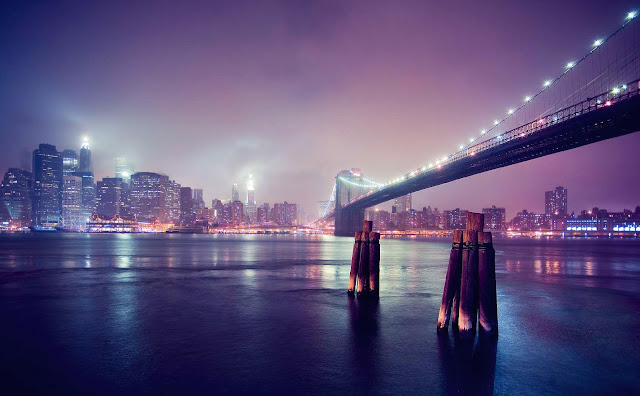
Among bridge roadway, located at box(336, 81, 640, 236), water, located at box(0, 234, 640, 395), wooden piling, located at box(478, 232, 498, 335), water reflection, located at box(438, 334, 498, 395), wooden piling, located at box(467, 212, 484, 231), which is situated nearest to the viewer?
water reflection, located at box(438, 334, 498, 395)

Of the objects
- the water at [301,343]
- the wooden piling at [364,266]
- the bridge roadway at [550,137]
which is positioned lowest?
the water at [301,343]

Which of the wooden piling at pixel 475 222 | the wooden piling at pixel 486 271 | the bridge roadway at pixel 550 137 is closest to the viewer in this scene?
the wooden piling at pixel 486 271

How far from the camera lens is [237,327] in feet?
41.0

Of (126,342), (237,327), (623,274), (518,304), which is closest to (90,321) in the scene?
(126,342)

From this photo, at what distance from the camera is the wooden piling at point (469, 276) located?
9.46 m

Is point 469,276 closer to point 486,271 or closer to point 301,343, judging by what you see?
point 486,271

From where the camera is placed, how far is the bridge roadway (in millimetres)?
31438

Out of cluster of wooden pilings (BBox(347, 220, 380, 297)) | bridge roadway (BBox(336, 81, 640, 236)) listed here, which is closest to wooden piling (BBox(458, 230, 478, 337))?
cluster of wooden pilings (BBox(347, 220, 380, 297))

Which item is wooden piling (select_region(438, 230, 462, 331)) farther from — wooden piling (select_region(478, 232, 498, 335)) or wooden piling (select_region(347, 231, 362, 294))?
wooden piling (select_region(347, 231, 362, 294))

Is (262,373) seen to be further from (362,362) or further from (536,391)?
(536,391)

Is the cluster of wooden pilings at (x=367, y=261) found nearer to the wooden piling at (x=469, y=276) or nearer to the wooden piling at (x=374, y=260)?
the wooden piling at (x=374, y=260)

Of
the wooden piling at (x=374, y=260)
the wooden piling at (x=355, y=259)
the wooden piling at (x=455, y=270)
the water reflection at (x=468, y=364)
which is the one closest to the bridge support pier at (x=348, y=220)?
the wooden piling at (x=355, y=259)

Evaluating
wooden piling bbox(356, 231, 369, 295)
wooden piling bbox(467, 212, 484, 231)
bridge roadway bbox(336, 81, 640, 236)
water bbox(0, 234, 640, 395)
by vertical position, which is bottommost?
water bbox(0, 234, 640, 395)

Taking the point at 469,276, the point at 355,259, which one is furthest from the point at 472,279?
the point at 355,259
